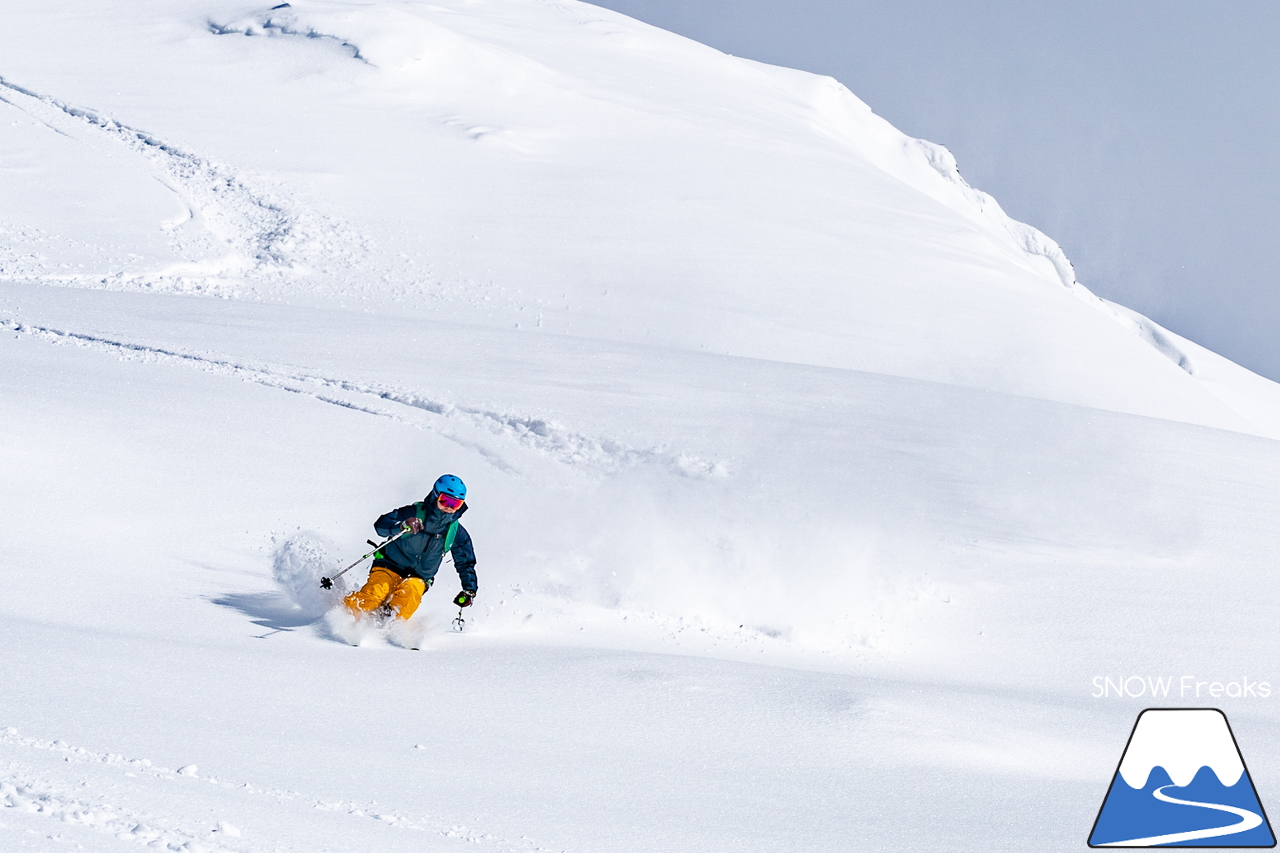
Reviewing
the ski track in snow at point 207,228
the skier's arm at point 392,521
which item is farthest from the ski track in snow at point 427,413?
the ski track in snow at point 207,228

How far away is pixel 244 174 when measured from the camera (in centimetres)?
2103

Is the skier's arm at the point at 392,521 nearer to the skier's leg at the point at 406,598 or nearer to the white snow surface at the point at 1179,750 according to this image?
the skier's leg at the point at 406,598

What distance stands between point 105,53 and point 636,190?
41.9 feet

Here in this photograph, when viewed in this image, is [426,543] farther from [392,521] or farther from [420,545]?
[392,521]

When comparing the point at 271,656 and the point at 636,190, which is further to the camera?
the point at 636,190

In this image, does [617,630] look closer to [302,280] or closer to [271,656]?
[271,656]

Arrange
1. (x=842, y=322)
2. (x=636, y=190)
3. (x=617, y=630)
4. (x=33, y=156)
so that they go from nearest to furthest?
1. (x=617, y=630)
2. (x=842, y=322)
3. (x=33, y=156)
4. (x=636, y=190)

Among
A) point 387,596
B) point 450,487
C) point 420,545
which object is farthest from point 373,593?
point 450,487

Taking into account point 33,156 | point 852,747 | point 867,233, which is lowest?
point 33,156

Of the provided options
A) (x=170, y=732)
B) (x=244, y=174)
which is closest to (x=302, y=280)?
(x=244, y=174)

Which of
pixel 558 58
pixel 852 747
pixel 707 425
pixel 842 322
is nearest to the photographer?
pixel 852 747

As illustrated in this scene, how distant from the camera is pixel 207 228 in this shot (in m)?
18.8

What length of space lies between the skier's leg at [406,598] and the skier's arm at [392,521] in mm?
319

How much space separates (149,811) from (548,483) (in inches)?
272
